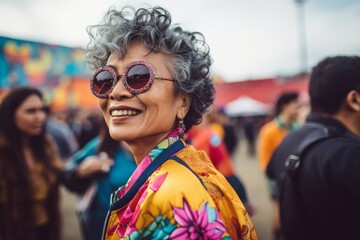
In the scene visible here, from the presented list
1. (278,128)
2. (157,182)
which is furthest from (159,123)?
(278,128)

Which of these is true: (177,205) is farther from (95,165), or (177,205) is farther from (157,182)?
(95,165)

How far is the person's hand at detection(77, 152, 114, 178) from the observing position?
238 centimetres

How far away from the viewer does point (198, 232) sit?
904 millimetres

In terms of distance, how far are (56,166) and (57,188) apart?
0.23m

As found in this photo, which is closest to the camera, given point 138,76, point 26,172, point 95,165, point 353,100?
point 138,76

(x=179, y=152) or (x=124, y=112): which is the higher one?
(x=124, y=112)

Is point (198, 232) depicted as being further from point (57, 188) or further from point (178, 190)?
point (57, 188)

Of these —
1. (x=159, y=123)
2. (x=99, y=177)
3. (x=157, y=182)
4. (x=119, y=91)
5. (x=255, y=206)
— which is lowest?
(x=255, y=206)

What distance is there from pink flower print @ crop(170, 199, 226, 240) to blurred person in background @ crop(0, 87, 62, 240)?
2300mm

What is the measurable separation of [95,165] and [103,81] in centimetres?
131

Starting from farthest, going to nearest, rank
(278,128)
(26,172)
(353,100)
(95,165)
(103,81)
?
(278,128) → (26,172) → (95,165) → (353,100) → (103,81)

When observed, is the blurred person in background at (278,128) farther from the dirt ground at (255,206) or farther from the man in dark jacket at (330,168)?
the man in dark jacket at (330,168)

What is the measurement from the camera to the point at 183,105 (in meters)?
1.36

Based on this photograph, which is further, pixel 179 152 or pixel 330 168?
pixel 330 168
